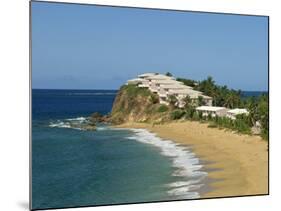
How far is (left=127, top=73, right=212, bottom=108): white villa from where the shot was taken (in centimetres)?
578

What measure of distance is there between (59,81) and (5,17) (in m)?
0.73

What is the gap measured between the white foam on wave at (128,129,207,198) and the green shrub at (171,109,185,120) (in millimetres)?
250

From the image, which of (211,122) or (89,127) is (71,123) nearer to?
(89,127)

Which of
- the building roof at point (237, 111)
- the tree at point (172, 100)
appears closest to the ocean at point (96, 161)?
the tree at point (172, 100)

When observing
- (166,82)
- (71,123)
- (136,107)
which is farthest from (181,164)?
(71,123)

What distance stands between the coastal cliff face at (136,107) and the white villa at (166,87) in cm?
5

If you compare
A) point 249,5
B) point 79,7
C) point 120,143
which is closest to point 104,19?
point 79,7

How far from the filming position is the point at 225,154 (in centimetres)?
600

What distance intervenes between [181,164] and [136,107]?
70 cm

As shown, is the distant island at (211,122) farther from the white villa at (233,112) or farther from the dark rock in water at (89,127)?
the dark rock in water at (89,127)

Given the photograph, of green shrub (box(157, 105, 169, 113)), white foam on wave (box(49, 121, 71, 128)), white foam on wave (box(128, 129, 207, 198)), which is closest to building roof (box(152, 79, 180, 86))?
green shrub (box(157, 105, 169, 113))

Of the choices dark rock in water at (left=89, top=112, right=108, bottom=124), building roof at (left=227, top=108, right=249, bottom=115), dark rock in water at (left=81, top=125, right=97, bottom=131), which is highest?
building roof at (left=227, top=108, right=249, bottom=115)

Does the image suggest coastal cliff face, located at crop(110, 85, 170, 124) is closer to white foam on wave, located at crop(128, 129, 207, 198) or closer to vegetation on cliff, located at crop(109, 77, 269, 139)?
vegetation on cliff, located at crop(109, 77, 269, 139)

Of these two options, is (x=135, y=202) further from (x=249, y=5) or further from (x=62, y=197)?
(x=249, y=5)
